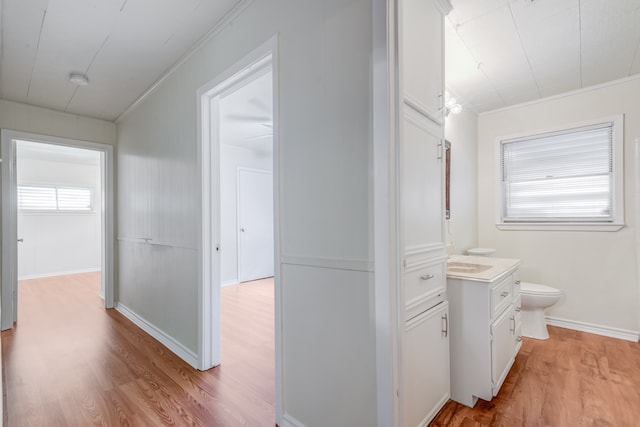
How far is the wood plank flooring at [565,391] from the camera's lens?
1649 millimetres

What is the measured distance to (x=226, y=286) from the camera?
4949 millimetres

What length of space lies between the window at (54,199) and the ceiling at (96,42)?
363 cm

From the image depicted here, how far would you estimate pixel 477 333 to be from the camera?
1.74 metres

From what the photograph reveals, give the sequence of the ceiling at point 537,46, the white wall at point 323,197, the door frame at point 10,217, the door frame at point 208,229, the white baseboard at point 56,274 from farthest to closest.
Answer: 1. the white baseboard at point 56,274
2. the door frame at point 10,217
3. the door frame at point 208,229
4. the ceiling at point 537,46
5. the white wall at point 323,197

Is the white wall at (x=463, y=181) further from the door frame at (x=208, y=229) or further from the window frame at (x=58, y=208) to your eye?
the window frame at (x=58, y=208)

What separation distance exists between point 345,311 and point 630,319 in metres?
3.09

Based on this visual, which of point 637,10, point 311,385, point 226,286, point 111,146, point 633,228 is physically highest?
point 637,10

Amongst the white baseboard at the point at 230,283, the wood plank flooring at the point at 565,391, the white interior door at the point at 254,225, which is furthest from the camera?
the white interior door at the point at 254,225

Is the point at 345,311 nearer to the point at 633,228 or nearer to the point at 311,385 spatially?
the point at 311,385

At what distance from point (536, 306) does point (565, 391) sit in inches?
36.9

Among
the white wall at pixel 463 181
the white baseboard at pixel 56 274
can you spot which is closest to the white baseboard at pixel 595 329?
the white wall at pixel 463 181

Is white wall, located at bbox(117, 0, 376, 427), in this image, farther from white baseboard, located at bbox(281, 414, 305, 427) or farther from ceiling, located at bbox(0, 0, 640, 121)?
ceiling, located at bbox(0, 0, 640, 121)

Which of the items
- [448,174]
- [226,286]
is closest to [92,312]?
[226,286]

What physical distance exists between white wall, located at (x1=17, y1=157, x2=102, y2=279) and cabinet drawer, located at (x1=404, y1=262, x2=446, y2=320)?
23.8ft
